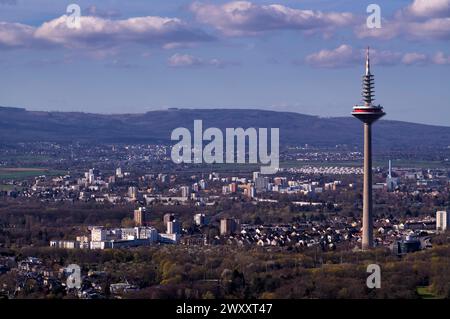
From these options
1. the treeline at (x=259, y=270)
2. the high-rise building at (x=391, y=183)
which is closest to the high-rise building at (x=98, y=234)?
the treeline at (x=259, y=270)

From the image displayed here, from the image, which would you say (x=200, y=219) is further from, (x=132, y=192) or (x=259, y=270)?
(x=259, y=270)

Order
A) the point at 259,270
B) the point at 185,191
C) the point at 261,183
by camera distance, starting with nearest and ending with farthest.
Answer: the point at 259,270, the point at 185,191, the point at 261,183

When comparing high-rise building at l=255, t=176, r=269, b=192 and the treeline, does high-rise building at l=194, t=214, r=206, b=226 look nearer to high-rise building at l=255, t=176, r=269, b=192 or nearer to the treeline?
the treeline

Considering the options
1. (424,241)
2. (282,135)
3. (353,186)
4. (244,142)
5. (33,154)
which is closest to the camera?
(424,241)

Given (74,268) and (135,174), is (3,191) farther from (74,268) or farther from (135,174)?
(74,268)

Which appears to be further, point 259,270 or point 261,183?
point 261,183

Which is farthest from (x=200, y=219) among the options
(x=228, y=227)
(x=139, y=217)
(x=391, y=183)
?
(x=391, y=183)

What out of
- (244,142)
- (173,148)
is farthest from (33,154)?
(244,142)

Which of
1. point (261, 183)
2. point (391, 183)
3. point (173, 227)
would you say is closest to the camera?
point (173, 227)
